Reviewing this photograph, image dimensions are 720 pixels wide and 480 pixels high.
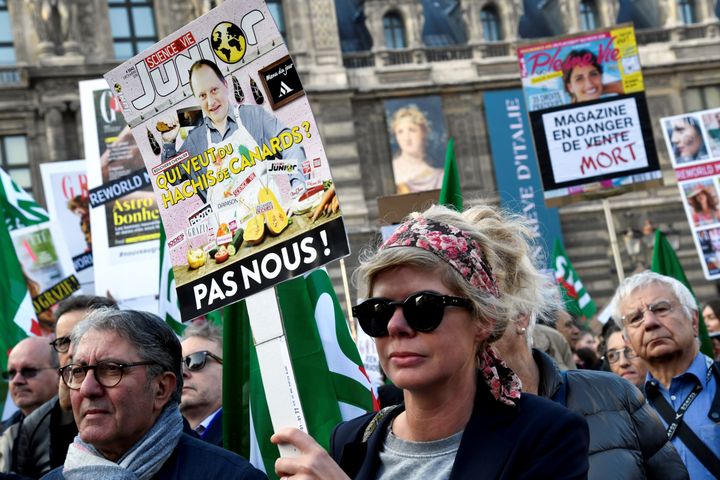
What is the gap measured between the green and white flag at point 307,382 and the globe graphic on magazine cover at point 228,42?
1332 millimetres

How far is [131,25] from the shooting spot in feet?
79.5

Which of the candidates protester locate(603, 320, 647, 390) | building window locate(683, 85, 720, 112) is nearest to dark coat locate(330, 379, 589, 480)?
protester locate(603, 320, 647, 390)

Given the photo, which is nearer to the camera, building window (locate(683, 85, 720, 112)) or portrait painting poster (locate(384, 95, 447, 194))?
portrait painting poster (locate(384, 95, 447, 194))

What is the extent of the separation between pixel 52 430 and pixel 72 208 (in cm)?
703

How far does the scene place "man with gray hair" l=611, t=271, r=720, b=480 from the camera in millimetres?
4301

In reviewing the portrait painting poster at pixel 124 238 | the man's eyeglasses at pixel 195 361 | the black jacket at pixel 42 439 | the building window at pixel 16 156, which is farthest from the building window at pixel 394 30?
the man's eyeglasses at pixel 195 361

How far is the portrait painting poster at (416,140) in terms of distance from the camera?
2444 cm

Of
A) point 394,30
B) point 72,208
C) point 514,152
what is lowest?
point 72,208

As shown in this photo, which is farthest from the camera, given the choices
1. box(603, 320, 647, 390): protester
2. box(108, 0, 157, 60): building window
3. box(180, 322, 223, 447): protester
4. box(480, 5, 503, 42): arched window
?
box(480, 5, 503, 42): arched window

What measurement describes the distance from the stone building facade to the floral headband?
20874mm

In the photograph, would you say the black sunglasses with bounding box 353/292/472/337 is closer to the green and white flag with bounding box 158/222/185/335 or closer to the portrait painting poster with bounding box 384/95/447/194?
the green and white flag with bounding box 158/222/185/335

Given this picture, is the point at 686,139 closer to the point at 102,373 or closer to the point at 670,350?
the point at 670,350

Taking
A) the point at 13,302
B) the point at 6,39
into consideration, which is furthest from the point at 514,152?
the point at 13,302

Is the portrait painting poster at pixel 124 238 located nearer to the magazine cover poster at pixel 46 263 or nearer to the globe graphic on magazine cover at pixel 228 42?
the magazine cover poster at pixel 46 263
